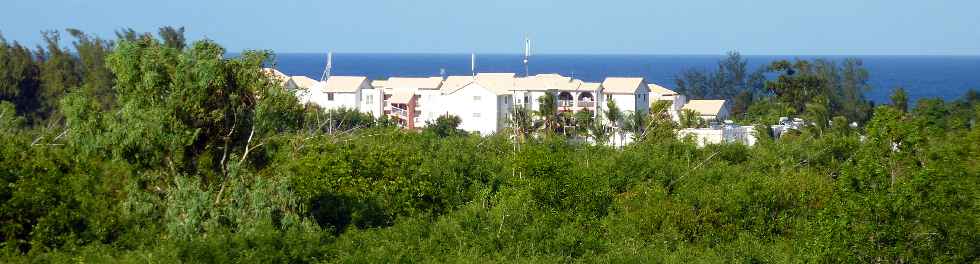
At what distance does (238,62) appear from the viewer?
13.0m

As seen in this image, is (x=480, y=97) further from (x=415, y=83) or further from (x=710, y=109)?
(x=710, y=109)

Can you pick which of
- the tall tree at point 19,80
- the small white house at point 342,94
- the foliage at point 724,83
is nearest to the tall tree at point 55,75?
the tall tree at point 19,80

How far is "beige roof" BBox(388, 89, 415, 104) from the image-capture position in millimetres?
44906

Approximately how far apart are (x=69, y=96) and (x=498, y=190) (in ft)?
24.2

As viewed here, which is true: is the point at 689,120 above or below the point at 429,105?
below

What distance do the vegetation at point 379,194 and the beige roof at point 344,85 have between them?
24.9 m

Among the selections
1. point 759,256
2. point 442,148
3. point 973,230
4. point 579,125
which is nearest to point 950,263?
point 973,230

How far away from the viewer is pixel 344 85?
4672cm

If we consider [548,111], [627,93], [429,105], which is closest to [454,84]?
[429,105]

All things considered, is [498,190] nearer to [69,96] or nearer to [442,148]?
[442,148]

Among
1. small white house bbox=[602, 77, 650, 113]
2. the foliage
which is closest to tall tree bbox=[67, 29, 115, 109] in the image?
Answer: small white house bbox=[602, 77, 650, 113]

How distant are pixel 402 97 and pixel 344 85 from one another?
112 inches

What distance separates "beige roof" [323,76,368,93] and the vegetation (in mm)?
24908

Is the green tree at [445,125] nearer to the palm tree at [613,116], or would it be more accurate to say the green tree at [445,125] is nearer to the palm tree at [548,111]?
the palm tree at [548,111]
